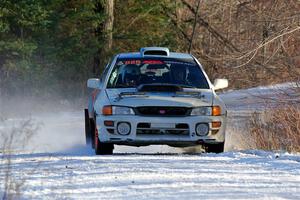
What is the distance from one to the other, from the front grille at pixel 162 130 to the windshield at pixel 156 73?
3.90 feet

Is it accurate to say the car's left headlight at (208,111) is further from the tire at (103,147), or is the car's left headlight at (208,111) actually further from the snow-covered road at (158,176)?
the tire at (103,147)

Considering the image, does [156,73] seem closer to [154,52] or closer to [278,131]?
[154,52]

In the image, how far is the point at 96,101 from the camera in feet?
41.2

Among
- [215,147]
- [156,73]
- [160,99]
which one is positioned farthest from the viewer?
[156,73]

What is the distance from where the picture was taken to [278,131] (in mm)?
16781

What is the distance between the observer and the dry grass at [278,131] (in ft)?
49.1

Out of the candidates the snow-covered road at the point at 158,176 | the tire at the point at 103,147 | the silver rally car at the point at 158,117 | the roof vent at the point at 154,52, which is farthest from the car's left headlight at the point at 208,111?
the roof vent at the point at 154,52

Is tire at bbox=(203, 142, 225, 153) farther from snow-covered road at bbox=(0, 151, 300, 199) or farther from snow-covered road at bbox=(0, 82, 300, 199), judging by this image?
snow-covered road at bbox=(0, 151, 300, 199)

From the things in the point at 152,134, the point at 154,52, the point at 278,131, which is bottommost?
the point at 278,131

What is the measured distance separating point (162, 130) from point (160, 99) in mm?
438

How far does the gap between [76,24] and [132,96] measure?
2375 cm

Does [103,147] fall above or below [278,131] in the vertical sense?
above

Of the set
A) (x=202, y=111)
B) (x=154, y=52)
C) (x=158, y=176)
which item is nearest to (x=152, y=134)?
(x=202, y=111)

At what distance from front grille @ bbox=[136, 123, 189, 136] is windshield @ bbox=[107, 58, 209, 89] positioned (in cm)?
119
